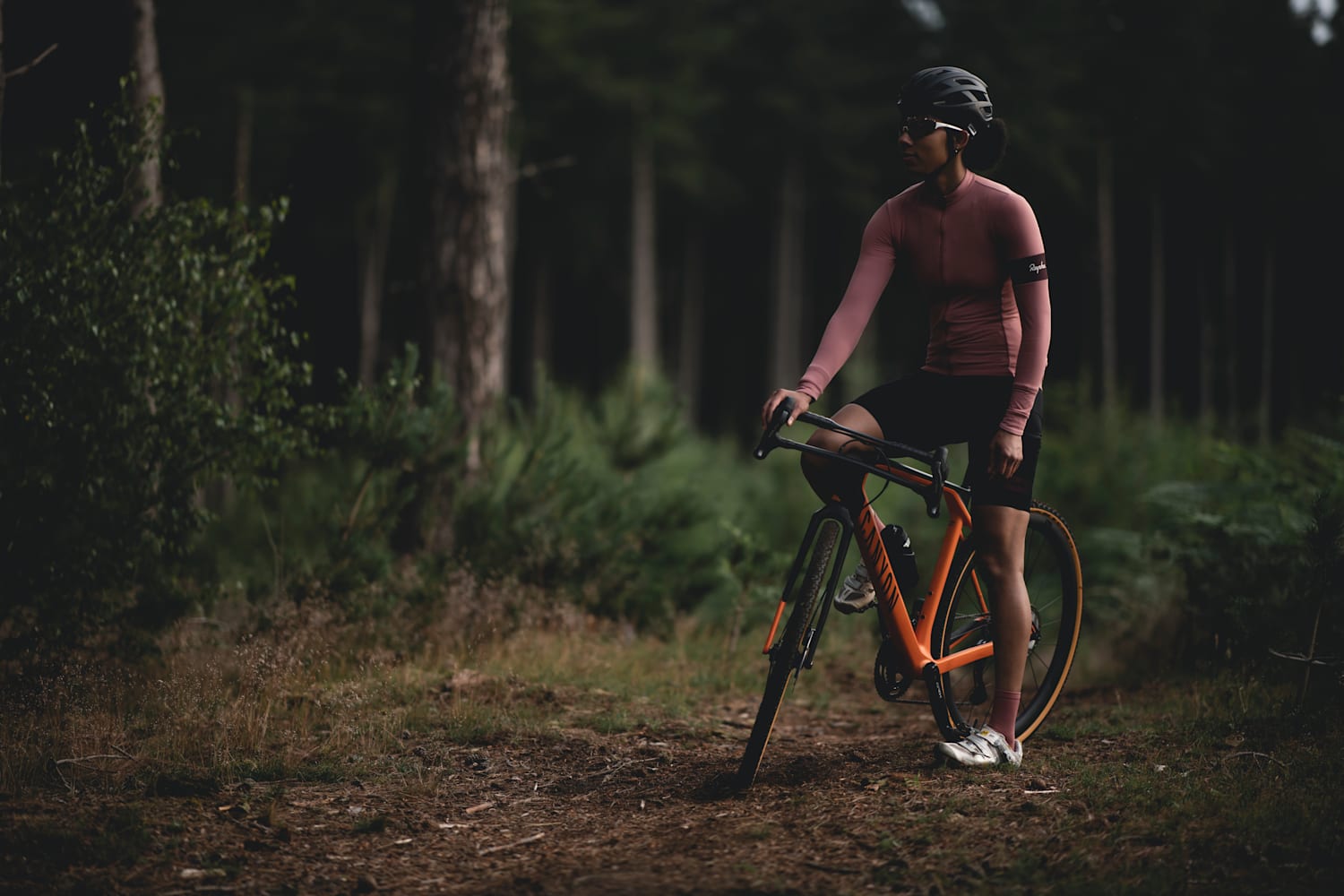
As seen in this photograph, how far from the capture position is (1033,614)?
478 cm

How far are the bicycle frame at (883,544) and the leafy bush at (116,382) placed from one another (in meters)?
3.42

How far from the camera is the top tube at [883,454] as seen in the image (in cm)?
378

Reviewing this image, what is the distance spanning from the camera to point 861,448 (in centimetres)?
402

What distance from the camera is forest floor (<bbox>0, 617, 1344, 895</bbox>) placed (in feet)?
10.8

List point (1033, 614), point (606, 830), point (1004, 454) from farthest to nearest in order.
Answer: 1. point (1033, 614)
2. point (1004, 454)
3. point (606, 830)

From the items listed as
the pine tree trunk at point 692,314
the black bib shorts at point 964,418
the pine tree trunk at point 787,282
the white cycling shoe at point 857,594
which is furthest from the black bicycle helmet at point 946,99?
the pine tree trunk at point 692,314

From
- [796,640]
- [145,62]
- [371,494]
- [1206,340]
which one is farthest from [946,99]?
[1206,340]

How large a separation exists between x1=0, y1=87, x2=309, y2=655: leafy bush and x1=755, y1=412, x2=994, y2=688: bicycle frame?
11.2 feet

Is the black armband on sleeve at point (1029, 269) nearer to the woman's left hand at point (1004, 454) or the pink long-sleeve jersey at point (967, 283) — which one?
the pink long-sleeve jersey at point (967, 283)

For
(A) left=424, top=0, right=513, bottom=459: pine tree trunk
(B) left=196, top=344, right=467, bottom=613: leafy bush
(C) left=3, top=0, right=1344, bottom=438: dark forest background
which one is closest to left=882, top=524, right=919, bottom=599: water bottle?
(B) left=196, top=344, right=467, bottom=613: leafy bush

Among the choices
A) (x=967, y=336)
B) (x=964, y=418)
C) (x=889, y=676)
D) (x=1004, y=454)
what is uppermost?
(x=967, y=336)

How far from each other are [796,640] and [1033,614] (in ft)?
4.63

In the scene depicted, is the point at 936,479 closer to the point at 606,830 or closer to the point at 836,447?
the point at 836,447

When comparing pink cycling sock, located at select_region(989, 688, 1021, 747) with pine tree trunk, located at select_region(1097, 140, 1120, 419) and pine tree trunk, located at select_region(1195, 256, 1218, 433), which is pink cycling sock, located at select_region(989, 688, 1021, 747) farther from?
pine tree trunk, located at select_region(1195, 256, 1218, 433)
